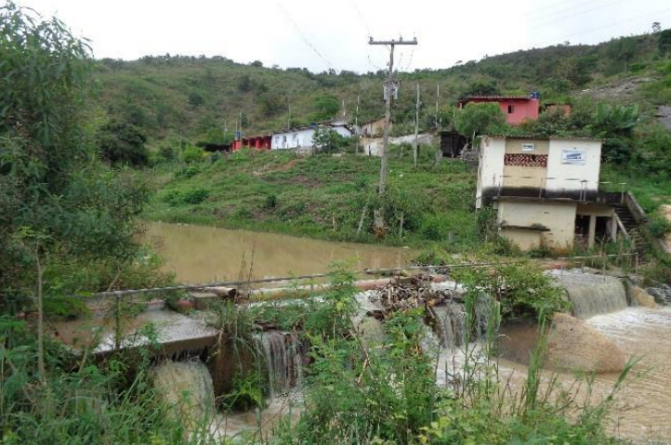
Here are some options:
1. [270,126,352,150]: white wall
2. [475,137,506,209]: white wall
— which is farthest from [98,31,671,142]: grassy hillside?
[475,137,506,209]: white wall

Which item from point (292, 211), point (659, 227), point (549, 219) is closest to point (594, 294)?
point (659, 227)

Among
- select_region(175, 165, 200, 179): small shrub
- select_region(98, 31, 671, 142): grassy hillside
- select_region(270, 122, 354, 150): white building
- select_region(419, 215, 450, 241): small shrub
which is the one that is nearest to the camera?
select_region(419, 215, 450, 241): small shrub

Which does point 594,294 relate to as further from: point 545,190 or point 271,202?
point 271,202

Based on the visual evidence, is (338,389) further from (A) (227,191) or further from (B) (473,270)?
(A) (227,191)

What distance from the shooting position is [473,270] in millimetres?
10977

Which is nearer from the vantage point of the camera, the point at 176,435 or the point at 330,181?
the point at 176,435

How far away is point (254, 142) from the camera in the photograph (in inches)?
2199

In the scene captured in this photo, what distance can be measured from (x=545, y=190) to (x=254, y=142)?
3891 cm

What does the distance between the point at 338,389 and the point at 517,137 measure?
59.3 feet

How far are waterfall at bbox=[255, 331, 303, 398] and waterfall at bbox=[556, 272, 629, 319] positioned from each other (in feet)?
25.7

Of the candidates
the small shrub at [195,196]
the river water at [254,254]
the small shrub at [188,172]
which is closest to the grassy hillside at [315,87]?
the small shrub at [188,172]

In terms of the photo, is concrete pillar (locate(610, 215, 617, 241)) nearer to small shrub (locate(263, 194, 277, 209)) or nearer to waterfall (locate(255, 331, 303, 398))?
small shrub (locate(263, 194, 277, 209))

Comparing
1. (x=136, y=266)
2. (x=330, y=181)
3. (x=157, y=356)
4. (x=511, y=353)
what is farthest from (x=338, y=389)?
(x=330, y=181)

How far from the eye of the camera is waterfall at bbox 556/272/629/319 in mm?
13875
